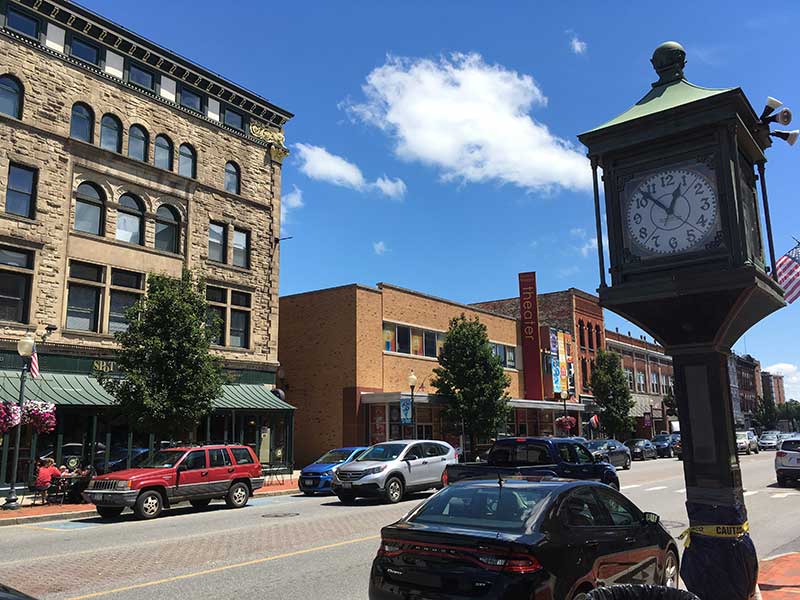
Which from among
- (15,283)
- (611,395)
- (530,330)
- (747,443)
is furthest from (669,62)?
(747,443)

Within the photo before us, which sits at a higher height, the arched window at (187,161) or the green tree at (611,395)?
the arched window at (187,161)

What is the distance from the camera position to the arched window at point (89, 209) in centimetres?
2380

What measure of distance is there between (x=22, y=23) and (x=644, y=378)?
5460cm

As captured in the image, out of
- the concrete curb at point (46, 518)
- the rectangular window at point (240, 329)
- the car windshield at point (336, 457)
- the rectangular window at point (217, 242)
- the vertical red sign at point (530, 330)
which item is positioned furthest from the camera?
the vertical red sign at point (530, 330)

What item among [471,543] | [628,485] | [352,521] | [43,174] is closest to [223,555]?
[352,521]

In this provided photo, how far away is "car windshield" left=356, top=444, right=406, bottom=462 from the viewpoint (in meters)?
18.7

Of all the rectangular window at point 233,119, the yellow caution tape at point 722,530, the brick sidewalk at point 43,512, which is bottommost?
the brick sidewalk at point 43,512

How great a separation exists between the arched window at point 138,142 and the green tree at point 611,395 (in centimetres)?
3530

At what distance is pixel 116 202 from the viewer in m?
24.8

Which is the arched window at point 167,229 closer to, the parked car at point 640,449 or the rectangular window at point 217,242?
the rectangular window at point 217,242

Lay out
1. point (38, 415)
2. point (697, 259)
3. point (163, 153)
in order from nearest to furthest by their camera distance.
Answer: point (697, 259) → point (38, 415) → point (163, 153)

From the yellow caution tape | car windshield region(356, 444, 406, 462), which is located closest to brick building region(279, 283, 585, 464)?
car windshield region(356, 444, 406, 462)

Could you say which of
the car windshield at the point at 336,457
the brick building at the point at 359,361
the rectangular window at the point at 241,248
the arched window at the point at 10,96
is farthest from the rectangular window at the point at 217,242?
the car windshield at the point at 336,457

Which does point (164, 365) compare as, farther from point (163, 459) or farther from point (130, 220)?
point (130, 220)
